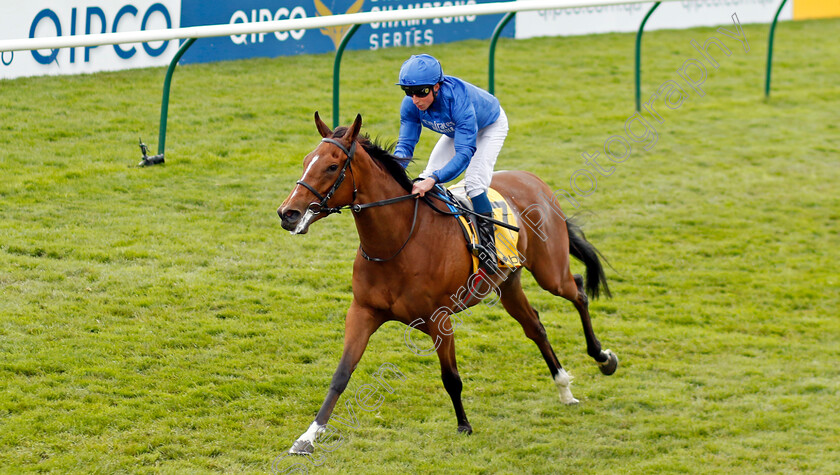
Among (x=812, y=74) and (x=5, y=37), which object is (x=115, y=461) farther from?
(x=812, y=74)

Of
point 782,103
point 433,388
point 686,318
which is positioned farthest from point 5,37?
point 782,103

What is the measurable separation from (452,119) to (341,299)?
2.57 metres

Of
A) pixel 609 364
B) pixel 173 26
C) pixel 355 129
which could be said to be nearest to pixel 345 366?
pixel 355 129

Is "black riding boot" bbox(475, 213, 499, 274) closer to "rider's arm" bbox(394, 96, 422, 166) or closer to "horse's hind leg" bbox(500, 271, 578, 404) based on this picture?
"horse's hind leg" bbox(500, 271, 578, 404)

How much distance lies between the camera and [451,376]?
5164 mm

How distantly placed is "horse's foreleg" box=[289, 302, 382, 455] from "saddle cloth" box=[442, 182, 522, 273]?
799 mm

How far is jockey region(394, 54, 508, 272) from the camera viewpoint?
478cm

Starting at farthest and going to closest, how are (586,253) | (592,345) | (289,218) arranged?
(586,253)
(592,345)
(289,218)

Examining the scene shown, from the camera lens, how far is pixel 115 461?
4594mm

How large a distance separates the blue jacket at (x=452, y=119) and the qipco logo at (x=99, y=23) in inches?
254

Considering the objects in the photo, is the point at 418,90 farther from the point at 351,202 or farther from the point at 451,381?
the point at 451,381

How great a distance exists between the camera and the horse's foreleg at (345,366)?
4461 millimetres

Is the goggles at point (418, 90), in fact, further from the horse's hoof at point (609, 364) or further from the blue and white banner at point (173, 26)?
the blue and white banner at point (173, 26)

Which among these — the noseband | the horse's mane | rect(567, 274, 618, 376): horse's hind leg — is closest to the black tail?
rect(567, 274, 618, 376): horse's hind leg
